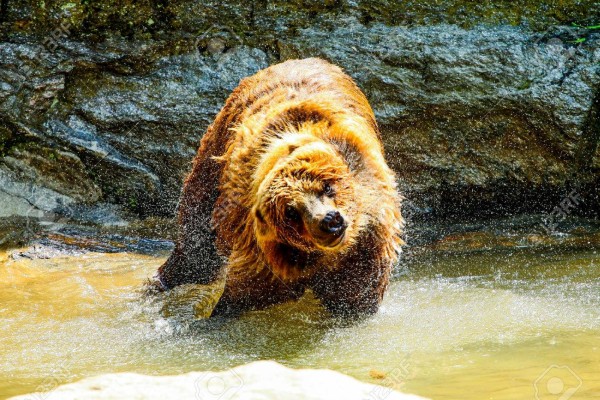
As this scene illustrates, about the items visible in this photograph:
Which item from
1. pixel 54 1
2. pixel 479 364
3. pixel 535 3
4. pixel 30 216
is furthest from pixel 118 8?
pixel 479 364

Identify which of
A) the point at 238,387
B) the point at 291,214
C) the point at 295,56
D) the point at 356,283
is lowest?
the point at 356,283

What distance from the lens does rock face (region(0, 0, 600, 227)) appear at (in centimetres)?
771

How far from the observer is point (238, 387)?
291 centimetres

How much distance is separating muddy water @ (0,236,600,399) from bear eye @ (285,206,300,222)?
34.4 inches

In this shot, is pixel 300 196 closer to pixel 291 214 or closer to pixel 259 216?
pixel 291 214

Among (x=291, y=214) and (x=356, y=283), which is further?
(x=356, y=283)

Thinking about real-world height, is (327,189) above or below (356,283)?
above

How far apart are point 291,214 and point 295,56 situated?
12.8 feet

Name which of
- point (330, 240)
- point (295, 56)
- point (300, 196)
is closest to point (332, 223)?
point (330, 240)

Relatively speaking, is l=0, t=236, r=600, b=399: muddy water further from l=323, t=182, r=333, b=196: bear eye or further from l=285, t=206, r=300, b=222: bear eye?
l=323, t=182, r=333, b=196: bear eye

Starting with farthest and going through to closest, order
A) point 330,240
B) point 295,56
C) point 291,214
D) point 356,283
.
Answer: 1. point 295,56
2. point 356,283
3. point 291,214
4. point 330,240

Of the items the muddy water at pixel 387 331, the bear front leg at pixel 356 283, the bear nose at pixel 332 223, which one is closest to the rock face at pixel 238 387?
the muddy water at pixel 387 331

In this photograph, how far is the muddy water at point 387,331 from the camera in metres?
4.07

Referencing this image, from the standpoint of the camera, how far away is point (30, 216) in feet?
26.2
